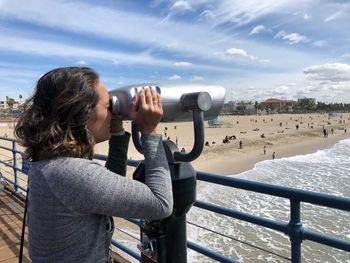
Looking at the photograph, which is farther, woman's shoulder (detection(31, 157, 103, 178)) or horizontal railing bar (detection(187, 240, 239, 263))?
horizontal railing bar (detection(187, 240, 239, 263))

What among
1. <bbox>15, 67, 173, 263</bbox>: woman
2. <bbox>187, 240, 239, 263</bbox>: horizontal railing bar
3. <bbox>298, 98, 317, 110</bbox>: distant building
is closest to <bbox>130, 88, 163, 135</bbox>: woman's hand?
<bbox>15, 67, 173, 263</bbox>: woman

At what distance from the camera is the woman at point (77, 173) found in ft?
3.40

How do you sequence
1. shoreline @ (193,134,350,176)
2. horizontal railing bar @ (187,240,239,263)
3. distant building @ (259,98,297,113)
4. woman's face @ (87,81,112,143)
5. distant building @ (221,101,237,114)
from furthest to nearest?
distant building @ (259,98,297,113) < shoreline @ (193,134,350,176) < horizontal railing bar @ (187,240,239,263) < distant building @ (221,101,237,114) < woman's face @ (87,81,112,143)

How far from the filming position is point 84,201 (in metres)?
1.03

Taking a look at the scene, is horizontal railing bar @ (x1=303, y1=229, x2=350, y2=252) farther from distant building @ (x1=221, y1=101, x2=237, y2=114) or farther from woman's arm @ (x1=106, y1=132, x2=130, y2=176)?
woman's arm @ (x1=106, y1=132, x2=130, y2=176)

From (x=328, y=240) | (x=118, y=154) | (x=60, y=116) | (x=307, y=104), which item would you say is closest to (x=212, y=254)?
(x=328, y=240)

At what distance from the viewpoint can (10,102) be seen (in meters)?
94.3

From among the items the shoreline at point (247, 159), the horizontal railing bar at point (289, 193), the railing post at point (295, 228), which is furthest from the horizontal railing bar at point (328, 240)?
the shoreline at point (247, 159)

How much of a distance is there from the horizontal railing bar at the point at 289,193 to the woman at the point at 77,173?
705 millimetres

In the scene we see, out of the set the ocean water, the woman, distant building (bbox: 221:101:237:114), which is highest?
distant building (bbox: 221:101:237:114)

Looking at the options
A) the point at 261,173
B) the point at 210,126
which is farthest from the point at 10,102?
the point at 261,173

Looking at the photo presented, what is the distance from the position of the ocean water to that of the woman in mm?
1121

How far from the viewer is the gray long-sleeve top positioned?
1029 mm

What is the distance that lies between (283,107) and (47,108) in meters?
150
